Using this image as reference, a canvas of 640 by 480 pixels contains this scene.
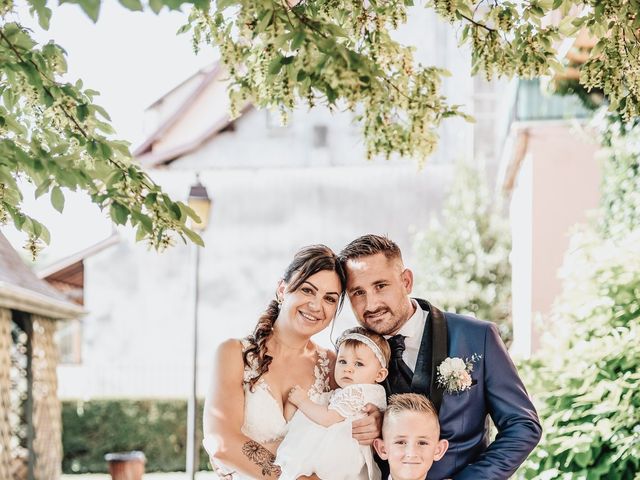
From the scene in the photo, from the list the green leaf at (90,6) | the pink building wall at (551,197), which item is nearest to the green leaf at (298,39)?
the green leaf at (90,6)

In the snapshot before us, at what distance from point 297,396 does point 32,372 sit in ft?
34.4

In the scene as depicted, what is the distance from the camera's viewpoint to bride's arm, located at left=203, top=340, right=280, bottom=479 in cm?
411

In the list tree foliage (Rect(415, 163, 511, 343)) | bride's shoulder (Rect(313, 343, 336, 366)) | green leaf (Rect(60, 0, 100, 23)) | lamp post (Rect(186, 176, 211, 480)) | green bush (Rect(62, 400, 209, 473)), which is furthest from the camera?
tree foliage (Rect(415, 163, 511, 343))

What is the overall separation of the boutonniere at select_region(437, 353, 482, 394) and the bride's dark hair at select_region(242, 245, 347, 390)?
51 cm

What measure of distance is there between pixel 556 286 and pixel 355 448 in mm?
7742

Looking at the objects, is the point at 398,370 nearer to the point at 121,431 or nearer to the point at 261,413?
the point at 261,413

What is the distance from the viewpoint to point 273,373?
14.2ft

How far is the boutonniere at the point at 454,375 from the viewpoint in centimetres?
402

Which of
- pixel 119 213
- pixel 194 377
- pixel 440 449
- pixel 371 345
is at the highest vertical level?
pixel 119 213

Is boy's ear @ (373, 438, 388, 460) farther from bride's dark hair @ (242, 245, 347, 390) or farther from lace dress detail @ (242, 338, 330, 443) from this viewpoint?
bride's dark hair @ (242, 245, 347, 390)

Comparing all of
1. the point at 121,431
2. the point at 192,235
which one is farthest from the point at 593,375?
the point at 121,431

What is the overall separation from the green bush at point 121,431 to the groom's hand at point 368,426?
A: 15741 millimetres

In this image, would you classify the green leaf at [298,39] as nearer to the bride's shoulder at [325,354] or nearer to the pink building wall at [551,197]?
the bride's shoulder at [325,354]

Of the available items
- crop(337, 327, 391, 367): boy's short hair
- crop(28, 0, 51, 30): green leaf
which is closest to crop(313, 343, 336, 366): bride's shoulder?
crop(337, 327, 391, 367): boy's short hair
